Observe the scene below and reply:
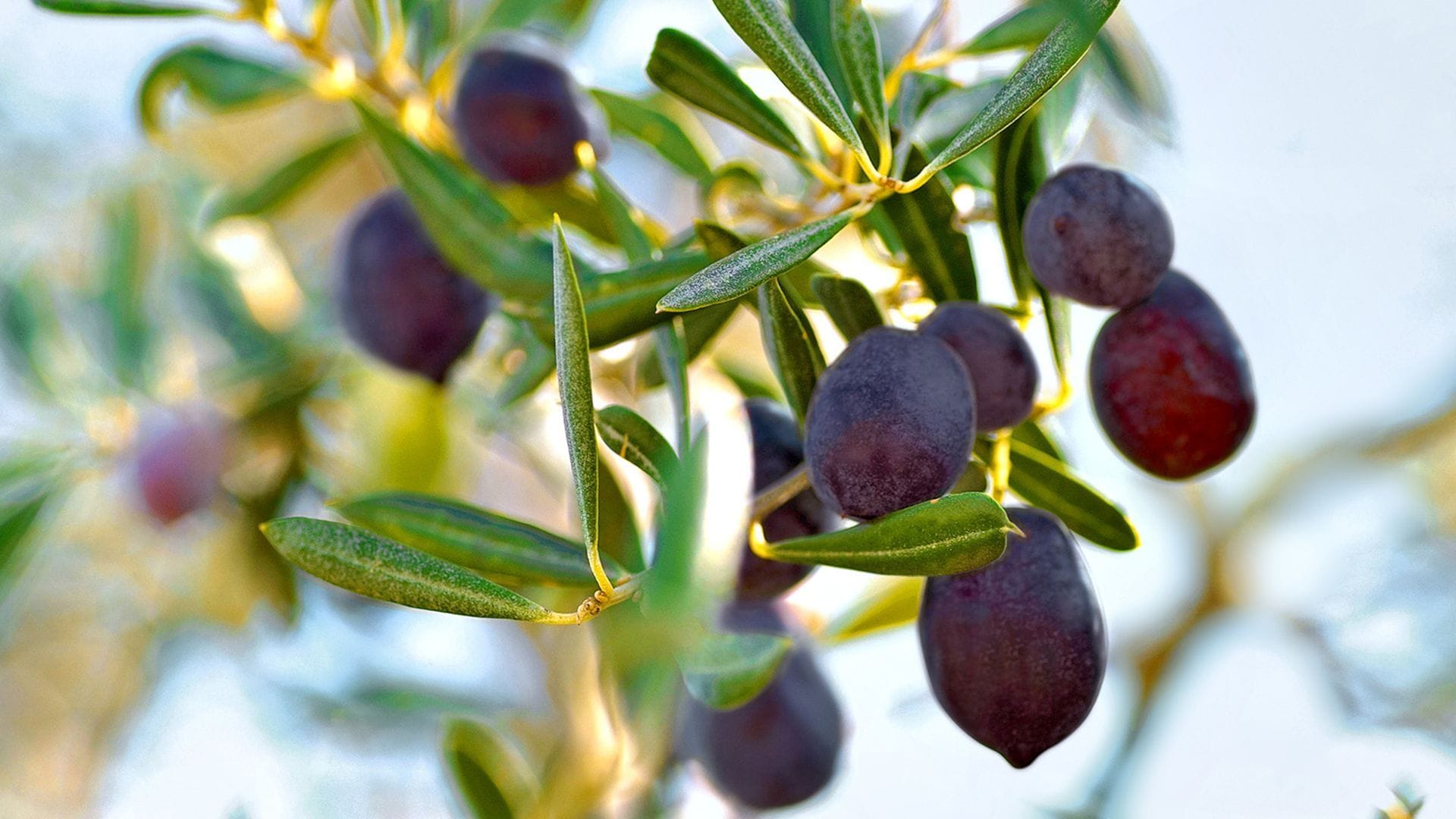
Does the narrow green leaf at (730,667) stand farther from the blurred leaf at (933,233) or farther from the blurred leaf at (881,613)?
the blurred leaf at (881,613)

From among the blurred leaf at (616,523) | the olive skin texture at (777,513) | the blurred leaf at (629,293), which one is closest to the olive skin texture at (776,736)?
the blurred leaf at (616,523)

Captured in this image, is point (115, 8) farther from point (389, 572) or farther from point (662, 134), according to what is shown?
point (389, 572)

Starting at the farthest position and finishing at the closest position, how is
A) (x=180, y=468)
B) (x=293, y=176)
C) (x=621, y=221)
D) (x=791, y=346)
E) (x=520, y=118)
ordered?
(x=180, y=468), (x=293, y=176), (x=520, y=118), (x=621, y=221), (x=791, y=346)

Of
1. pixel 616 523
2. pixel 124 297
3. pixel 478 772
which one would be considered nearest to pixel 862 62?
pixel 616 523

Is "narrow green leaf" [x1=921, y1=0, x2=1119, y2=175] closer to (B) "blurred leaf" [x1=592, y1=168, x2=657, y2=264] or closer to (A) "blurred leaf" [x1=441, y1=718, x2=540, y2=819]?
(B) "blurred leaf" [x1=592, y1=168, x2=657, y2=264]

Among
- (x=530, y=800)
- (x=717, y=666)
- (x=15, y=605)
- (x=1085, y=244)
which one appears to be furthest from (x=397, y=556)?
(x=15, y=605)

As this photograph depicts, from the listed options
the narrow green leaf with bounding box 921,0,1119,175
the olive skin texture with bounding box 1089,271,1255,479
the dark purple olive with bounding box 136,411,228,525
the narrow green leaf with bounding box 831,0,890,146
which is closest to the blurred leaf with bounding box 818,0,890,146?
the narrow green leaf with bounding box 831,0,890,146

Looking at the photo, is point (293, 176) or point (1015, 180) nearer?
point (1015, 180)
